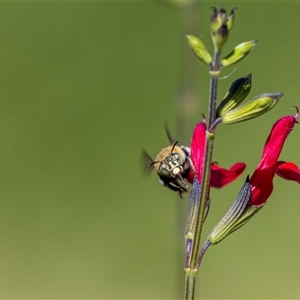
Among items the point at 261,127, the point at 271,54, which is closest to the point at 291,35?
the point at 271,54

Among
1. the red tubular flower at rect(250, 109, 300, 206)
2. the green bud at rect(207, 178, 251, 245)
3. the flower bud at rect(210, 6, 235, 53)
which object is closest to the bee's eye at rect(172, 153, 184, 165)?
the red tubular flower at rect(250, 109, 300, 206)

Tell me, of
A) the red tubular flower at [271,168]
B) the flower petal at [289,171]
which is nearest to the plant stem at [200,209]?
the red tubular flower at [271,168]

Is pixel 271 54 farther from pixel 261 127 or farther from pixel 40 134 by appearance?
pixel 40 134

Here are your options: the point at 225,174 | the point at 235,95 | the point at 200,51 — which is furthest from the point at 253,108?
the point at 225,174

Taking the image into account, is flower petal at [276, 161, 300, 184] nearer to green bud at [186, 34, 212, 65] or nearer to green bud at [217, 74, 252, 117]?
green bud at [217, 74, 252, 117]

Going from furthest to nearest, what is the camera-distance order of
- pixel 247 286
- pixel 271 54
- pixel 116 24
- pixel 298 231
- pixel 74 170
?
pixel 116 24 < pixel 271 54 < pixel 74 170 < pixel 298 231 < pixel 247 286

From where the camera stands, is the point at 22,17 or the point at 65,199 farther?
the point at 22,17

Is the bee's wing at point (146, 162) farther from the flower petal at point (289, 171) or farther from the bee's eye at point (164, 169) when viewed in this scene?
the flower petal at point (289, 171)

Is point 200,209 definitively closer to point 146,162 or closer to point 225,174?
point 225,174
